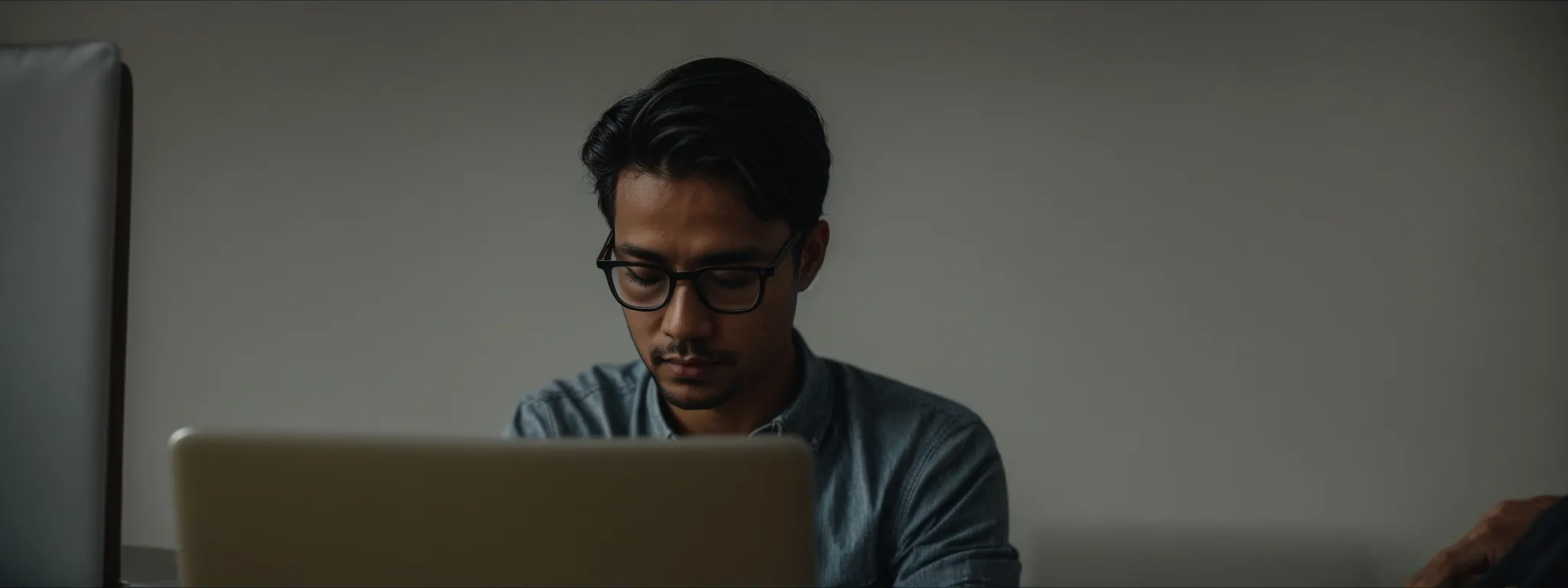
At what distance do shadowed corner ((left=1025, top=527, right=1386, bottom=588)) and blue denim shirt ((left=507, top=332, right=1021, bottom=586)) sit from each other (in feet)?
2.88

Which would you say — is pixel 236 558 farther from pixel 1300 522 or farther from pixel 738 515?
pixel 1300 522

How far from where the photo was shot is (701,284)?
4.28 feet

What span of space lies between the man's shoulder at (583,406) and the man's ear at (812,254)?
0.78ft

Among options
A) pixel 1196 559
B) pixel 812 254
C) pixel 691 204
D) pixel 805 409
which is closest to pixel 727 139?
pixel 691 204

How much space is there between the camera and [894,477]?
4.61 feet

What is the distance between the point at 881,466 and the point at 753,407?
17cm

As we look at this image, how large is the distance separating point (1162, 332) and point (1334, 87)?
506mm

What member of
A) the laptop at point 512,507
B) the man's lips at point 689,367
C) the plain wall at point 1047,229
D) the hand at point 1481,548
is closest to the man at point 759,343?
the man's lips at point 689,367

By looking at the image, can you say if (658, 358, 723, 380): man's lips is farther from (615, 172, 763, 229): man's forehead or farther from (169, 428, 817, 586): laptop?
(169, 428, 817, 586): laptop

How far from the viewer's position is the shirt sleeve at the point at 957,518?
51.1 inches

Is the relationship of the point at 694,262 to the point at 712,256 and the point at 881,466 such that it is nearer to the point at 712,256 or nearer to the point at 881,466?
the point at 712,256

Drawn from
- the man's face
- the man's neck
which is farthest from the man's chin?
the man's neck

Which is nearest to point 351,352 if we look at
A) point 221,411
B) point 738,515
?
point 221,411

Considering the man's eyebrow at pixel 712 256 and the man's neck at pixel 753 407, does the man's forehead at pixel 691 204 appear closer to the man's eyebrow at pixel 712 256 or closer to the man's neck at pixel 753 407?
the man's eyebrow at pixel 712 256
